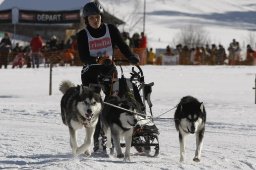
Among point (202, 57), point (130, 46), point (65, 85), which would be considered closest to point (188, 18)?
point (202, 57)

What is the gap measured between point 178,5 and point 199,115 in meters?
117

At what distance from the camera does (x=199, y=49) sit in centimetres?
2959

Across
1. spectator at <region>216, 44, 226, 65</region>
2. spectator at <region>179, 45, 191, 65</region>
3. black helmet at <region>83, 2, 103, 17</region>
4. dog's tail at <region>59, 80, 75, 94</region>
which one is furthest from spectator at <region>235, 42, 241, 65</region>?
black helmet at <region>83, 2, 103, 17</region>

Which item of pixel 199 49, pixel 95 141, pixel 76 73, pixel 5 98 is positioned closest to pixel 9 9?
pixel 199 49

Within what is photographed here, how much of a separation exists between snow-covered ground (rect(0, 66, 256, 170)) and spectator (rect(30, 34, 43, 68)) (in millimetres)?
1477

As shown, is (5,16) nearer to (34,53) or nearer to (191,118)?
(34,53)

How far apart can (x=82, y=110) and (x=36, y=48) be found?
708 inches

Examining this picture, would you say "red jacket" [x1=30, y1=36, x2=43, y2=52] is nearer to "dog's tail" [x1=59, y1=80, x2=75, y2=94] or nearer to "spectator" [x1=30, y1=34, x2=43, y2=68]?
"spectator" [x1=30, y1=34, x2=43, y2=68]

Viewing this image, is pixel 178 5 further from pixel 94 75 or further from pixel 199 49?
pixel 94 75

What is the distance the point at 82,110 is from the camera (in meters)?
6.80

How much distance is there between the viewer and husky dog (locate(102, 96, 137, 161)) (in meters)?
6.86

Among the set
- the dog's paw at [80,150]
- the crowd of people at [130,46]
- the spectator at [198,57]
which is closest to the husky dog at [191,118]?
the dog's paw at [80,150]

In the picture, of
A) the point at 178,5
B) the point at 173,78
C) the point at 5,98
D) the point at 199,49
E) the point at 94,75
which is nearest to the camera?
the point at 94,75

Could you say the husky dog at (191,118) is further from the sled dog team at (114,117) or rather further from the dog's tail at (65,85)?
the dog's tail at (65,85)
